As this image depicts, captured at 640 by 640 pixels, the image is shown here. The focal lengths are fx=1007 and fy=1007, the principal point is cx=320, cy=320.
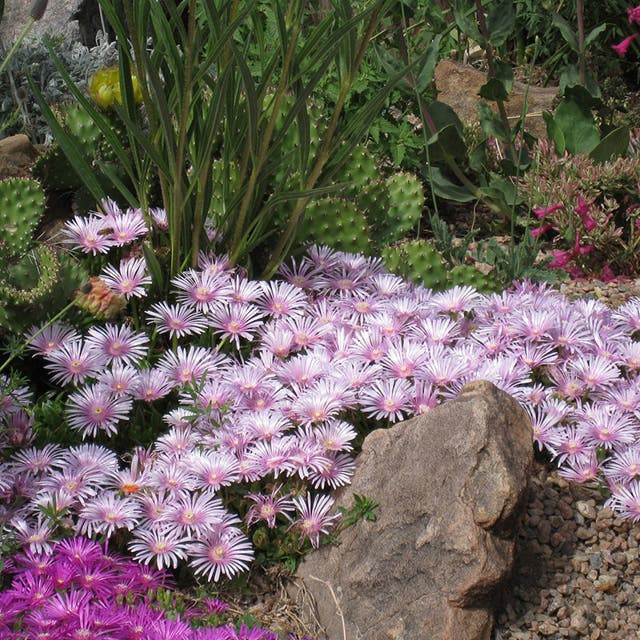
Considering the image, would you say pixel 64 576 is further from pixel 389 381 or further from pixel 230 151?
pixel 230 151

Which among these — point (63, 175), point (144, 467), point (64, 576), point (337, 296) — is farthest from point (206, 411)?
point (63, 175)

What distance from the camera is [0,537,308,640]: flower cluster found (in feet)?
6.54

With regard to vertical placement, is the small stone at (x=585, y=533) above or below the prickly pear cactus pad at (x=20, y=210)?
below

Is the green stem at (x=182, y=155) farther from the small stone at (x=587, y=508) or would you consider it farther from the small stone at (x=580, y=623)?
the small stone at (x=580, y=623)

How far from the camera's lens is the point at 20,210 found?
120 inches

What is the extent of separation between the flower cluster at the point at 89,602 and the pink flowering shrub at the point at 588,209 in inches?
92.5

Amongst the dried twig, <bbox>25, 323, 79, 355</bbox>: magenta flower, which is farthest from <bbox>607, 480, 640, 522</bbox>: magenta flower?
<bbox>25, 323, 79, 355</bbox>: magenta flower

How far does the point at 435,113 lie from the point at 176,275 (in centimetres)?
184

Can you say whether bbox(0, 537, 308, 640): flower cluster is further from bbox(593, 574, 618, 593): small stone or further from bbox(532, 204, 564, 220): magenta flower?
bbox(532, 204, 564, 220): magenta flower

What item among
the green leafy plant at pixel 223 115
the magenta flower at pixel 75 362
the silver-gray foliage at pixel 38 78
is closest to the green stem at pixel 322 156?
the green leafy plant at pixel 223 115

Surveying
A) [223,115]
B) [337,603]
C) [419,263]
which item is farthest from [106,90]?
[337,603]

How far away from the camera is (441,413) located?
2.42 m

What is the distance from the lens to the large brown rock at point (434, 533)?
7.27 feet

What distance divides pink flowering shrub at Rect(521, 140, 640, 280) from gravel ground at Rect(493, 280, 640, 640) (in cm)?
156
